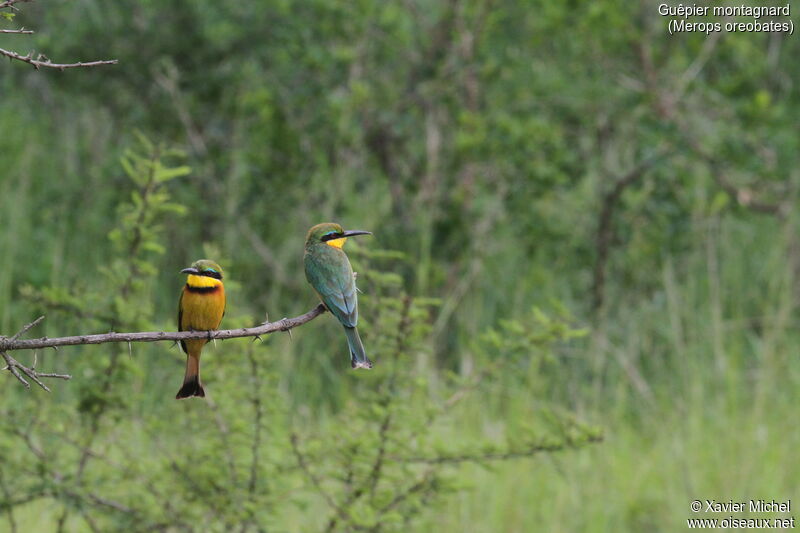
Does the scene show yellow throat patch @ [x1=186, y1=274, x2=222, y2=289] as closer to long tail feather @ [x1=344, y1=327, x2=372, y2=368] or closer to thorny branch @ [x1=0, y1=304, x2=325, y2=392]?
long tail feather @ [x1=344, y1=327, x2=372, y2=368]

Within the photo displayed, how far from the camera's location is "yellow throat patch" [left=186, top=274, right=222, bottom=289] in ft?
5.66

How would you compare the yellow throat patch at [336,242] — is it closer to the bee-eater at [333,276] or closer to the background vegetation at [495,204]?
the bee-eater at [333,276]

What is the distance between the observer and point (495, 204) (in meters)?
6.59

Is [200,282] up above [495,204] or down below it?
below

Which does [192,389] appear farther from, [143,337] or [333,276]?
[143,337]

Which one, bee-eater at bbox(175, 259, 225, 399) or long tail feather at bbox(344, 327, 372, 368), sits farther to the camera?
bee-eater at bbox(175, 259, 225, 399)

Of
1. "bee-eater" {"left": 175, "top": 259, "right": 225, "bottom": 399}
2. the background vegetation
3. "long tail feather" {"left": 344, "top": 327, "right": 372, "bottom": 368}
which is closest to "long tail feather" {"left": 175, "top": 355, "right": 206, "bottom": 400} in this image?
"bee-eater" {"left": 175, "top": 259, "right": 225, "bottom": 399}

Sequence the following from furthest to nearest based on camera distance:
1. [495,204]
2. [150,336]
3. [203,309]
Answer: [495,204]
[203,309]
[150,336]

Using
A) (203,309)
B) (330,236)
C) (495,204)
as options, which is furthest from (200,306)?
(495,204)

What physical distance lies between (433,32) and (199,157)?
1629mm

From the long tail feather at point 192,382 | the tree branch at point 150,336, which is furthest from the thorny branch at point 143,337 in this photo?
the long tail feather at point 192,382

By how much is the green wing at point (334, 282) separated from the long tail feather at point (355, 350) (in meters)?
0.02

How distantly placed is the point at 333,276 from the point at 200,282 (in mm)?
251

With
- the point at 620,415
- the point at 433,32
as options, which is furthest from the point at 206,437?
the point at 433,32
